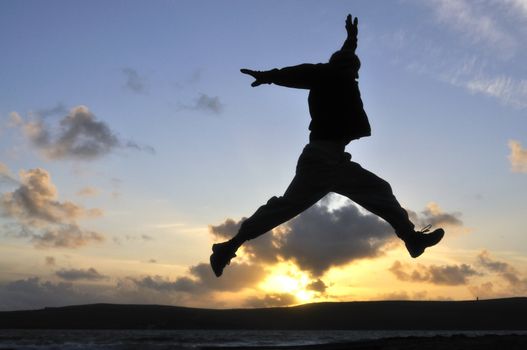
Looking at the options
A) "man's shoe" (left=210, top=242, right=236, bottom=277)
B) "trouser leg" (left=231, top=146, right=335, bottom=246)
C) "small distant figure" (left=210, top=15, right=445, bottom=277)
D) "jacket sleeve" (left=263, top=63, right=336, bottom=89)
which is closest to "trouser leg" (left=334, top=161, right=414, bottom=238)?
"small distant figure" (left=210, top=15, right=445, bottom=277)

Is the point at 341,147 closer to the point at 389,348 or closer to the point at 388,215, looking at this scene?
the point at 388,215

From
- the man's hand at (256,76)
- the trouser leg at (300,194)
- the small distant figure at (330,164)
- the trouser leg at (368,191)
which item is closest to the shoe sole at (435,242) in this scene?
the small distant figure at (330,164)

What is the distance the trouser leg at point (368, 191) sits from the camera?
8.16m

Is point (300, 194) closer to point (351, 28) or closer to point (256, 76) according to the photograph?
point (256, 76)

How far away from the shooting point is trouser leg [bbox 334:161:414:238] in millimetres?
8164

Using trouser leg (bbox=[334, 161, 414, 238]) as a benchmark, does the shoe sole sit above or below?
below

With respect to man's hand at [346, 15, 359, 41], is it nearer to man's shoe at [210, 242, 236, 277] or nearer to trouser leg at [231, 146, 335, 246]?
trouser leg at [231, 146, 335, 246]

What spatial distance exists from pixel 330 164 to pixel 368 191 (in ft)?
2.47

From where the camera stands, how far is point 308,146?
26.7 ft

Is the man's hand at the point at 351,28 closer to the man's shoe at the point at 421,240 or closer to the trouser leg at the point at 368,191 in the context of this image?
the trouser leg at the point at 368,191

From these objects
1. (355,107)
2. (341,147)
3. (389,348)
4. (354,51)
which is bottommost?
(389,348)

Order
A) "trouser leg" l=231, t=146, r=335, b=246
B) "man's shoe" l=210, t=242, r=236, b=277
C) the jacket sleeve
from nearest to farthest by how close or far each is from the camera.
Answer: "trouser leg" l=231, t=146, r=335, b=246 < the jacket sleeve < "man's shoe" l=210, t=242, r=236, b=277

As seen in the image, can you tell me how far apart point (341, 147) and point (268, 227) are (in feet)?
5.17

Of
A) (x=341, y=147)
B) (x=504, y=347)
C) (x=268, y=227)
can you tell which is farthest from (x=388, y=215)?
(x=504, y=347)
